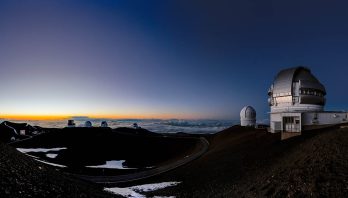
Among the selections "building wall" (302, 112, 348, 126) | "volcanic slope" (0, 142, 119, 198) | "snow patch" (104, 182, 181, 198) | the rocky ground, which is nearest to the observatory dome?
"building wall" (302, 112, 348, 126)

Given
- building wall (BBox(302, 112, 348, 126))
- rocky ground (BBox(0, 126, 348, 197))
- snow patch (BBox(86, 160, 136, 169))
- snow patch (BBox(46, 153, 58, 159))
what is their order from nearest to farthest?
rocky ground (BBox(0, 126, 348, 197))
building wall (BBox(302, 112, 348, 126))
snow patch (BBox(86, 160, 136, 169))
snow patch (BBox(46, 153, 58, 159))

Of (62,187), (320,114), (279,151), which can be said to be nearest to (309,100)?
(320,114)

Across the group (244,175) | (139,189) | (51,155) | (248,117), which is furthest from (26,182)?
(248,117)

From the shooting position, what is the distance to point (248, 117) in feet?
194

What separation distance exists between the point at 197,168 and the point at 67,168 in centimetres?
1930

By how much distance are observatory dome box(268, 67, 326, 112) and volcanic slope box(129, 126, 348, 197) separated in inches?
214

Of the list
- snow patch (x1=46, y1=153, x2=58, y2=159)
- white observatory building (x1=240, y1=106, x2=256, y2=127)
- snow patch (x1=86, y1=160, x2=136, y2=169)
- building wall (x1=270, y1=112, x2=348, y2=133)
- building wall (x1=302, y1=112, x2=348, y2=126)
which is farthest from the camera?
white observatory building (x1=240, y1=106, x2=256, y2=127)

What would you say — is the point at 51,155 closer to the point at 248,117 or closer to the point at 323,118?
the point at 248,117

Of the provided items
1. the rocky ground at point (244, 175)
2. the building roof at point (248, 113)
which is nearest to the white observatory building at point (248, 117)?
the building roof at point (248, 113)

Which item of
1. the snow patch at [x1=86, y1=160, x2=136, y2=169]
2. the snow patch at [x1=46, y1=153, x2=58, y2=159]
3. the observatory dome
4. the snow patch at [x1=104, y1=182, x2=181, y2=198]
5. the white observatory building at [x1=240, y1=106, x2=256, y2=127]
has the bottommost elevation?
the snow patch at [x1=86, y1=160, x2=136, y2=169]

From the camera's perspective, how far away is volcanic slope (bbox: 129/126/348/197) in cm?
1623

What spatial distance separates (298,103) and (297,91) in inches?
64.5

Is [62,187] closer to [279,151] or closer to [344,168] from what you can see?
[344,168]

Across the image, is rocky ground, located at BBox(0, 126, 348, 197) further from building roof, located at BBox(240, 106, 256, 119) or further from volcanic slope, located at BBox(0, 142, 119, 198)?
building roof, located at BBox(240, 106, 256, 119)
